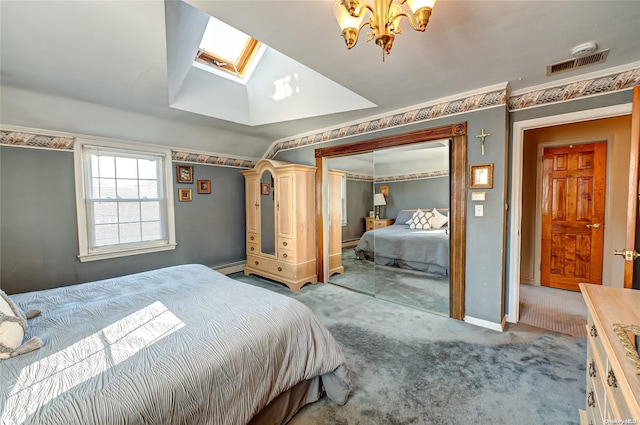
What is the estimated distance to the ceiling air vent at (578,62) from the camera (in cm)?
197

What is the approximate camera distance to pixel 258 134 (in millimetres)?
4242

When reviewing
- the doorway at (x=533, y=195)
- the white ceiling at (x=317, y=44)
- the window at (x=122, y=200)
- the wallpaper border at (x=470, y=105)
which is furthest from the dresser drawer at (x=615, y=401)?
the window at (x=122, y=200)

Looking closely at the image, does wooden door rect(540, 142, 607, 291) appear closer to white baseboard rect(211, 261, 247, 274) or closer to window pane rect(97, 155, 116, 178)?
white baseboard rect(211, 261, 247, 274)

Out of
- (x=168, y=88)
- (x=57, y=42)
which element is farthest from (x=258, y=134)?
(x=57, y=42)

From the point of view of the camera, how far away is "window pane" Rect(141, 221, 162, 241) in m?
3.68

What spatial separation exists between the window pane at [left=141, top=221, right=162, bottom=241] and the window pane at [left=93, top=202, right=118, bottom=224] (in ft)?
1.17

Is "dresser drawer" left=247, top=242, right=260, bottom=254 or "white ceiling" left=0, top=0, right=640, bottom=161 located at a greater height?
"white ceiling" left=0, top=0, right=640, bottom=161

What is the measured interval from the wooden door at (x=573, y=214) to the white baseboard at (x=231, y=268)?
477cm

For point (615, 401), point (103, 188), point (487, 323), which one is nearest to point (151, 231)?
point (103, 188)

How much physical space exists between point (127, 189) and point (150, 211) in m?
0.40

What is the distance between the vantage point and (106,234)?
335cm

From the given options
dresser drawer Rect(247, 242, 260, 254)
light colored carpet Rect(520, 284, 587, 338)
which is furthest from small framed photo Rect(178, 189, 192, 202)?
light colored carpet Rect(520, 284, 587, 338)

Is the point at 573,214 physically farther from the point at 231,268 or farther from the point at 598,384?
the point at 231,268

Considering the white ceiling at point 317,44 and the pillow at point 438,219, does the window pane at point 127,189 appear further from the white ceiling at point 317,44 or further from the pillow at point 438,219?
the pillow at point 438,219
